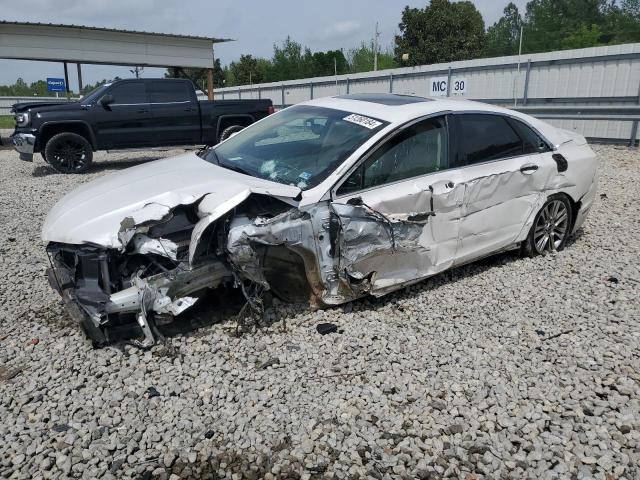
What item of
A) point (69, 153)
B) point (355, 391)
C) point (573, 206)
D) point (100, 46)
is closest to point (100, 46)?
point (100, 46)

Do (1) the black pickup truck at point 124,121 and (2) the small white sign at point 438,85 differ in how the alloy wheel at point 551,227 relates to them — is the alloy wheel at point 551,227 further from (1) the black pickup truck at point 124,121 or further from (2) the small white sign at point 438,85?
(2) the small white sign at point 438,85

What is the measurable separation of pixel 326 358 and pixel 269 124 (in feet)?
7.97

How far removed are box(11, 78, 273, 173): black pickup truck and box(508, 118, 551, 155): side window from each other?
8.41 meters

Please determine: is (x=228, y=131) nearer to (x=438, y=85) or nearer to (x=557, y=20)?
(x=438, y=85)

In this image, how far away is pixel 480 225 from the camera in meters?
4.46

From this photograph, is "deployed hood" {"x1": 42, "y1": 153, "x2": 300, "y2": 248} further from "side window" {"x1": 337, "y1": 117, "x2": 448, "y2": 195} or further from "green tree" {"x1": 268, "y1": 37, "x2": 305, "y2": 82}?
"green tree" {"x1": 268, "y1": 37, "x2": 305, "y2": 82}

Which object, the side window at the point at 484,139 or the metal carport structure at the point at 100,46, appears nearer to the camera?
the side window at the point at 484,139

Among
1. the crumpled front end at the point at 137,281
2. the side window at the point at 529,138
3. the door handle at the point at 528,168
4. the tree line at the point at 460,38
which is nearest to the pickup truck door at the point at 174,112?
the side window at the point at 529,138

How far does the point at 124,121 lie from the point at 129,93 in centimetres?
65

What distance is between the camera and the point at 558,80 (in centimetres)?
1438

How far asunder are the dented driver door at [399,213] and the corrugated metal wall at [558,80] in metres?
10.5

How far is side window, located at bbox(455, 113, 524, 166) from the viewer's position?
14.6ft

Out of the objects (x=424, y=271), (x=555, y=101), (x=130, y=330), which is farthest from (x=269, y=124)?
(x=555, y=101)

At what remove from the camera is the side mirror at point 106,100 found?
436 inches
